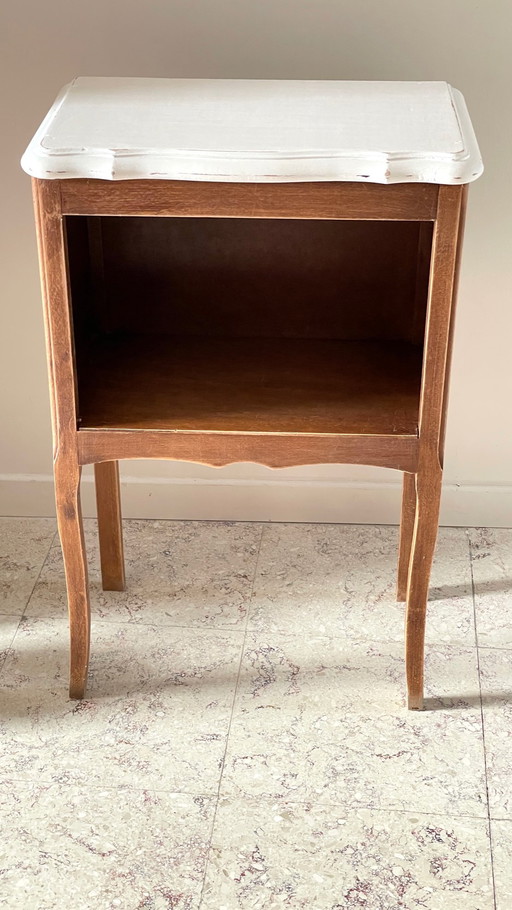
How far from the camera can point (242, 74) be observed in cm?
171

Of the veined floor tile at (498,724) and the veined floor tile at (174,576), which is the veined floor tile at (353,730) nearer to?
the veined floor tile at (498,724)

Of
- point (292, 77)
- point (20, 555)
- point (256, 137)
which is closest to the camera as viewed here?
point (256, 137)

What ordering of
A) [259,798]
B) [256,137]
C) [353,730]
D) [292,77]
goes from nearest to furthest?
[256,137] → [259,798] → [353,730] → [292,77]

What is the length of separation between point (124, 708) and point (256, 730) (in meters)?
0.21

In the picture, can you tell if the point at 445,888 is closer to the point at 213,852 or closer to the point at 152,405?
the point at 213,852

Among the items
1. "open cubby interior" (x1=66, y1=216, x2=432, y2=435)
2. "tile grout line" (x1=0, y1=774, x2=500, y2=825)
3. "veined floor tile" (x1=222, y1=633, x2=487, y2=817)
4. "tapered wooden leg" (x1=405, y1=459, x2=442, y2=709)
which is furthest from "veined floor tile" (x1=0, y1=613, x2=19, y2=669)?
"tapered wooden leg" (x1=405, y1=459, x2=442, y2=709)

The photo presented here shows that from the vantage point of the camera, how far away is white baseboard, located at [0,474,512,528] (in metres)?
2.05

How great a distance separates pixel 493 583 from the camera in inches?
74.8

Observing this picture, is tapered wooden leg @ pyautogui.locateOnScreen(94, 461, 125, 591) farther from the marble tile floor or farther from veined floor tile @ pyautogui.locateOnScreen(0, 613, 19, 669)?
veined floor tile @ pyautogui.locateOnScreen(0, 613, 19, 669)

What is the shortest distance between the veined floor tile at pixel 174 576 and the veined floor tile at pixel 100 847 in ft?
1.38

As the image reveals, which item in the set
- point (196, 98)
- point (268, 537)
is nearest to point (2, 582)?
point (268, 537)

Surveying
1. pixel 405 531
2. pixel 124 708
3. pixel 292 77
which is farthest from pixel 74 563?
pixel 292 77

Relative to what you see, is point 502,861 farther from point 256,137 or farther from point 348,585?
point 256,137

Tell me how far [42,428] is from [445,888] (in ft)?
3.85
